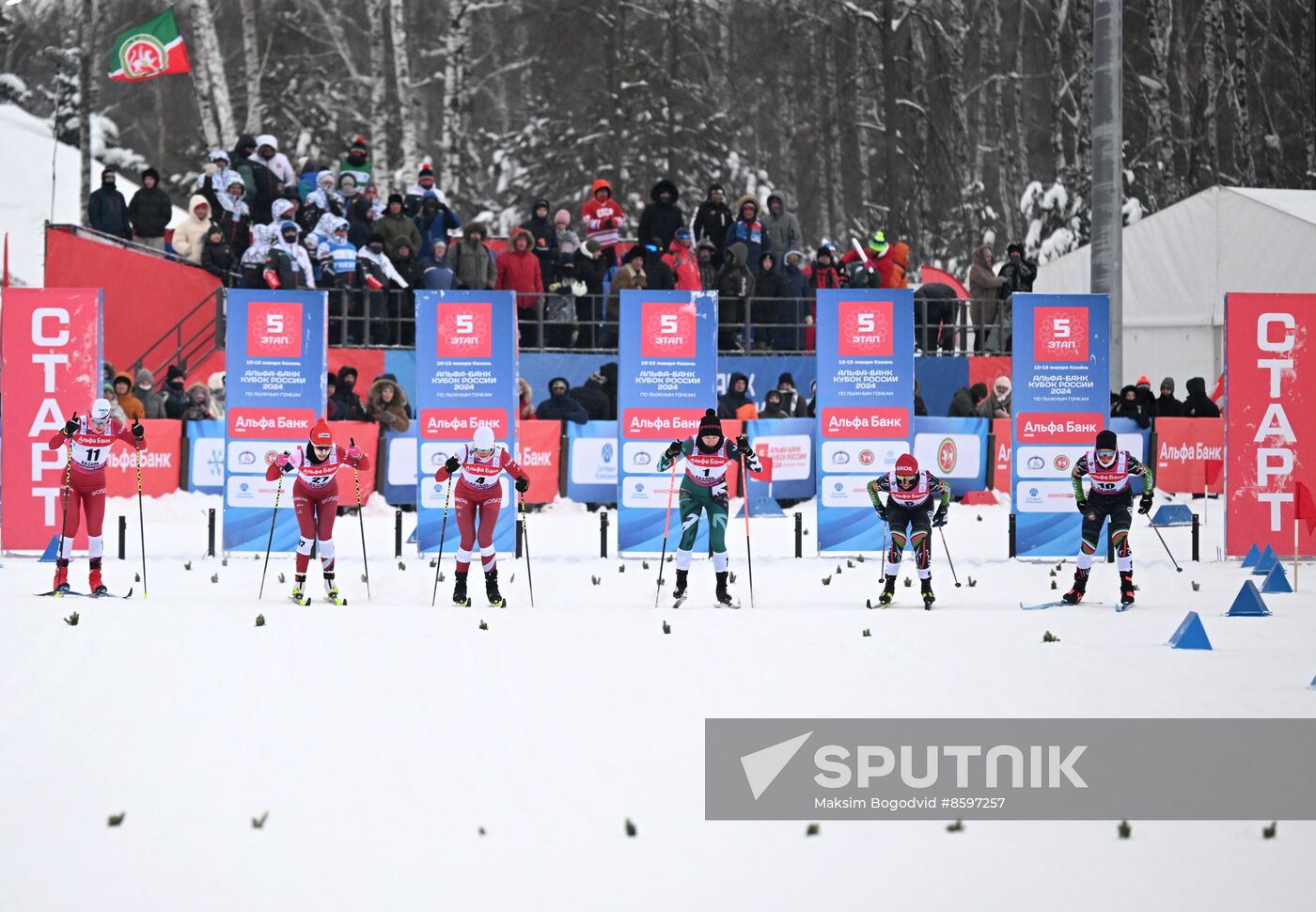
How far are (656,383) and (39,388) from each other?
7.04 metres

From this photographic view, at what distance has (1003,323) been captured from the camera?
28.3 meters

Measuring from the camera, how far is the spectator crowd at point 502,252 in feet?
82.6

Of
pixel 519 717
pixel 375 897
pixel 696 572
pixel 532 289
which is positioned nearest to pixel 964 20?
pixel 532 289

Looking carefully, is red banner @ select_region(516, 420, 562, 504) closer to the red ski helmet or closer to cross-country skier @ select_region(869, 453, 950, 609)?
the red ski helmet

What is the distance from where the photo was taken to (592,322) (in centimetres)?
2534

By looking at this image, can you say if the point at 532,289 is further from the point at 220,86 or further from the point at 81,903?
the point at 81,903

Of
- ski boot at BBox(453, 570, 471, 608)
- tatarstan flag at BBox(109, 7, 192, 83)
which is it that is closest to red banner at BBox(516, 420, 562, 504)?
ski boot at BBox(453, 570, 471, 608)

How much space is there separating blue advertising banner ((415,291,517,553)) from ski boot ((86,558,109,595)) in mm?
4179

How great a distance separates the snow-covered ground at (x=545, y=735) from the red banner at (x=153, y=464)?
676cm

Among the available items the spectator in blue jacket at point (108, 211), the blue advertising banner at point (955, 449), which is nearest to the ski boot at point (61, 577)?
the spectator in blue jacket at point (108, 211)

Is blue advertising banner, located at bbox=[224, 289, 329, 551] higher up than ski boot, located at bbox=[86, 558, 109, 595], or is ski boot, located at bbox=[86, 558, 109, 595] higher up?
blue advertising banner, located at bbox=[224, 289, 329, 551]

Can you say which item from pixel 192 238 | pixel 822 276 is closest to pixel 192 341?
pixel 192 238

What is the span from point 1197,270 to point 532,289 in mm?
12084

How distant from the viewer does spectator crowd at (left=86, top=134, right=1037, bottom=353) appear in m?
25.2
